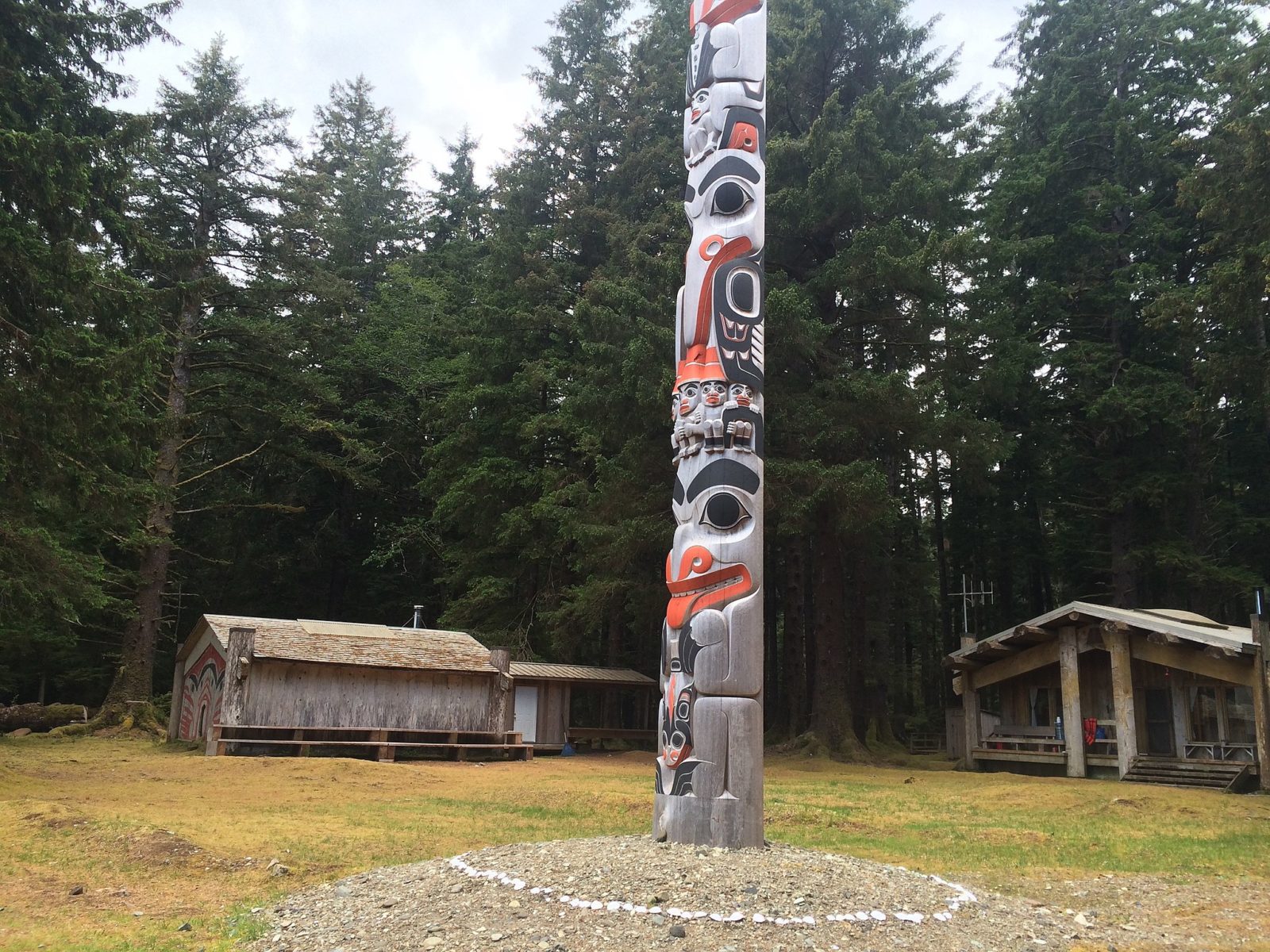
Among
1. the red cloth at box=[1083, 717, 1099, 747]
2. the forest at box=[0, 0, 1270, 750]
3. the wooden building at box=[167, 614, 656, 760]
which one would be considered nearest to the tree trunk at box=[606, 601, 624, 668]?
the forest at box=[0, 0, 1270, 750]

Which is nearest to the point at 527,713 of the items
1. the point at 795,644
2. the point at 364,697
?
the point at 364,697

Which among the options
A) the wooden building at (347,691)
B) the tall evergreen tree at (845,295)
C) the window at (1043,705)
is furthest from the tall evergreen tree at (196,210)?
the window at (1043,705)

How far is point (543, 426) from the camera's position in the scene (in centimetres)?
2989

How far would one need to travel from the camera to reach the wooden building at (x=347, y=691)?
20.5 metres

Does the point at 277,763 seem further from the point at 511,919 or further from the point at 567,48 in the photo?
the point at 567,48

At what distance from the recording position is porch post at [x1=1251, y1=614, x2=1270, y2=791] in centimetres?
1606

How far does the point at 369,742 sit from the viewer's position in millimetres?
21219

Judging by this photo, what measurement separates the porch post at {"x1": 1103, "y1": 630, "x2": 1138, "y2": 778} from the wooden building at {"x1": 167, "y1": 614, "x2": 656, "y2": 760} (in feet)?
42.1

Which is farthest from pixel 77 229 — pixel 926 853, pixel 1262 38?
pixel 1262 38

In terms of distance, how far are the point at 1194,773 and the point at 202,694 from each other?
803 inches

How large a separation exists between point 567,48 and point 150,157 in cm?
1679

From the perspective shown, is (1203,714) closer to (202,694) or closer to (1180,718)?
(1180,718)

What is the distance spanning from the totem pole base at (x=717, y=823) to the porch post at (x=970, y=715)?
15.6 m

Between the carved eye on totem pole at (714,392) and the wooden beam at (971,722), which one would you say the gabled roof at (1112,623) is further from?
the carved eye on totem pole at (714,392)
